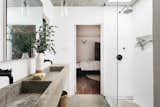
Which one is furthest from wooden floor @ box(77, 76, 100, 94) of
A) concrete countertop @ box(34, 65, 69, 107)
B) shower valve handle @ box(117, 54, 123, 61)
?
concrete countertop @ box(34, 65, 69, 107)

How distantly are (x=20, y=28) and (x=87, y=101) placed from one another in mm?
3059

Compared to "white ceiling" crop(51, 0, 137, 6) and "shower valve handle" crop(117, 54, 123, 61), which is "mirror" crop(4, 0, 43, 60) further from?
"shower valve handle" crop(117, 54, 123, 61)

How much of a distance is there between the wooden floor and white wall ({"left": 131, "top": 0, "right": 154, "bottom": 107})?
1.36m

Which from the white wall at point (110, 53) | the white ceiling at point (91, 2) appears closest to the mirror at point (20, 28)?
the white ceiling at point (91, 2)

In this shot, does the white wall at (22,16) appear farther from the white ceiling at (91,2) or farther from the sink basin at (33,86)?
the white ceiling at (91,2)

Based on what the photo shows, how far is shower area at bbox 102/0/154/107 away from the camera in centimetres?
380

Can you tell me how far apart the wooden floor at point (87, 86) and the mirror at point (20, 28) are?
3295mm

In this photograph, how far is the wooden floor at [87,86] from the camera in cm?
543

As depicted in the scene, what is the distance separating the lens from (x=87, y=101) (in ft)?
14.7

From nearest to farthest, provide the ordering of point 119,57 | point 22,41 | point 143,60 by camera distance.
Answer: point 22,41, point 143,60, point 119,57

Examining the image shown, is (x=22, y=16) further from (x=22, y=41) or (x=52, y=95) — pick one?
(x=52, y=95)

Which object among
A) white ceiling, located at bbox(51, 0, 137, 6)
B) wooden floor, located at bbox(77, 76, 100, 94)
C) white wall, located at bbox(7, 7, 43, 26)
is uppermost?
white ceiling, located at bbox(51, 0, 137, 6)

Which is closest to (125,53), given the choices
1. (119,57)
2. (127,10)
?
(119,57)

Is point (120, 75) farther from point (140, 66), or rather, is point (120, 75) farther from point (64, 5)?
point (64, 5)
